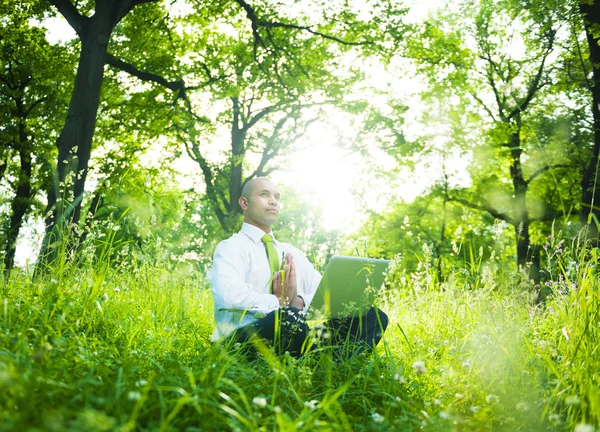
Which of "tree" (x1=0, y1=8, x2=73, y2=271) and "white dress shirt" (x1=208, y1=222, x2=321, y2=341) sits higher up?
"tree" (x1=0, y1=8, x2=73, y2=271)

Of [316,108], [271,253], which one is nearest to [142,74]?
[316,108]

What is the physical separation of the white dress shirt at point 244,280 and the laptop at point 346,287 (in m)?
0.43

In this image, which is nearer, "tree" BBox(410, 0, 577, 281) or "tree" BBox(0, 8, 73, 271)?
"tree" BBox(0, 8, 73, 271)

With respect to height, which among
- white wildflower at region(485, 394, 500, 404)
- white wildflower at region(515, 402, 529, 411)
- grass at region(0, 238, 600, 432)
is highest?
grass at region(0, 238, 600, 432)

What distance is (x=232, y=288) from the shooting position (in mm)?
3875

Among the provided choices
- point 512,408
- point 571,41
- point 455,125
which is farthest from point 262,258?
point 455,125

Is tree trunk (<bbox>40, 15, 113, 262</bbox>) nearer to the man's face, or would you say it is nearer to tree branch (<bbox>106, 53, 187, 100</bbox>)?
tree branch (<bbox>106, 53, 187, 100</bbox>)

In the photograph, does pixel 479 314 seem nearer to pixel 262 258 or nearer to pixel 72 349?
pixel 262 258

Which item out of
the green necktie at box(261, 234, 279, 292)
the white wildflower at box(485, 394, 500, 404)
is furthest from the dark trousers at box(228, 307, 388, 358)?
the white wildflower at box(485, 394, 500, 404)

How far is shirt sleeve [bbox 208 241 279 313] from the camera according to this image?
12.4 ft

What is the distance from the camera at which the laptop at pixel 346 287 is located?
3.44m

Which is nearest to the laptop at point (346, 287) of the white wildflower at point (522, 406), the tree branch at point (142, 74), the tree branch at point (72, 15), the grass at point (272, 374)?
the grass at point (272, 374)

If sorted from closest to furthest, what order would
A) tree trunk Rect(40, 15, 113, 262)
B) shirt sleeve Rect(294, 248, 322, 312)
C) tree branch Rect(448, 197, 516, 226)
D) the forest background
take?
1. shirt sleeve Rect(294, 248, 322, 312)
2. tree trunk Rect(40, 15, 113, 262)
3. the forest background
4. tree branch Rect(448, 197, 516, 226)

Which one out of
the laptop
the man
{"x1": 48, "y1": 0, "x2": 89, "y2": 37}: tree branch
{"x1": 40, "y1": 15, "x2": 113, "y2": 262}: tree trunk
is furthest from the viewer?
{"x1": 48, "y1": 0, "x2": 89, "y2": 37}: tree branch
